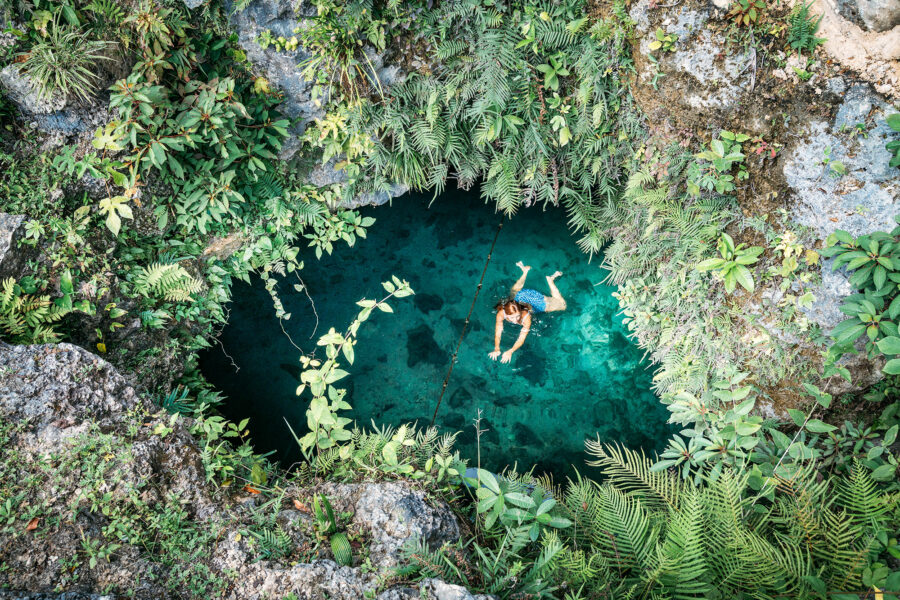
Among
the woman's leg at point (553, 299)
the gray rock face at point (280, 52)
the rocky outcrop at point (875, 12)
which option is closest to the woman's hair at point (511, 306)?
the woman's leg at point (553, 299)

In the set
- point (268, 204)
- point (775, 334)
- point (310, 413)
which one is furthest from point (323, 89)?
point (775, 334)

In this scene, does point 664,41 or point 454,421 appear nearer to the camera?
point 664,41

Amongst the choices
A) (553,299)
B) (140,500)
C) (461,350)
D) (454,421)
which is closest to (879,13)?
(553,299)

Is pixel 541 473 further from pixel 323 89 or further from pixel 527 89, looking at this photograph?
pixel 323 89

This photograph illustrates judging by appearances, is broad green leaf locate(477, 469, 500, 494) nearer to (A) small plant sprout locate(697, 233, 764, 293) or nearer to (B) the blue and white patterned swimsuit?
(A) small plant sprout locate(697, 233, 764, 293)

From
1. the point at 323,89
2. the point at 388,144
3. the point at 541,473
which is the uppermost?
the point at 323,89

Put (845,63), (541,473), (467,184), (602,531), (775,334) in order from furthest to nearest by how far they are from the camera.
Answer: (467,184) → (541,473) → (775,334) → (845,63) → (602,531)

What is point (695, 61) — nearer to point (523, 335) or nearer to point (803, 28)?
point (803, 28)
